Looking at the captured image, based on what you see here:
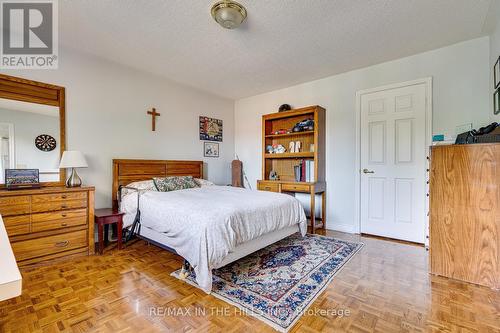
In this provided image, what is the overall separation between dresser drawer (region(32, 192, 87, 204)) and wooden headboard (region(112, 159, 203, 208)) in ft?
2.07


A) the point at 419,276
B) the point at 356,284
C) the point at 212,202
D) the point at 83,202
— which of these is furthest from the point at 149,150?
the point at 419,276

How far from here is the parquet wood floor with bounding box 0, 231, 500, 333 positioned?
1572 mm

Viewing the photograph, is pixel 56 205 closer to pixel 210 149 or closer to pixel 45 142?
pixel 45 142

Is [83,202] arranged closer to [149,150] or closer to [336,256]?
[149,150]

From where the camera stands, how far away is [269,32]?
2.61 metres

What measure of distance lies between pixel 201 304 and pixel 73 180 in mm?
2189

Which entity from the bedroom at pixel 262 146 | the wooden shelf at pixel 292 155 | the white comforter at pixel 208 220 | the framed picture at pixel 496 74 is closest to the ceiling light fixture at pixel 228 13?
the bedroom at pixel 262 146

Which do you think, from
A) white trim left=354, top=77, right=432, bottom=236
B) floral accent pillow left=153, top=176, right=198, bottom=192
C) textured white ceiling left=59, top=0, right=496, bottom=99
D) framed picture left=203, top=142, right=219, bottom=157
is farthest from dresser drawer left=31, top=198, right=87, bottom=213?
white trim left=354, top=77, right=432, bottom=236

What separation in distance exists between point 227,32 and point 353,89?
2.15 meters

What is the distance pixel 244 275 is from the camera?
2273 millimetres

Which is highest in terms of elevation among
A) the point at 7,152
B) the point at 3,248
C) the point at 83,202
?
the point at 7,152

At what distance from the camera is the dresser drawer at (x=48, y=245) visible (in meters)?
2.36

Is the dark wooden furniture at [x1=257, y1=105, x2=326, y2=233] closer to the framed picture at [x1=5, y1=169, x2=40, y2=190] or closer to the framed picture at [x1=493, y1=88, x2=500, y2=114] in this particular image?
the framed picture at [x1=493, y1=88, x2=500, y2=114]

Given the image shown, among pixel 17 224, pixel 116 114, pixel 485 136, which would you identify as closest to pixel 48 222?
pixel 17 224
